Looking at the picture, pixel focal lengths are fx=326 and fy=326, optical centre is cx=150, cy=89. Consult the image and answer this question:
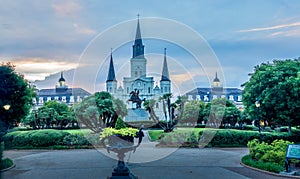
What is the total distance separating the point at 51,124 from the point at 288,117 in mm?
42068

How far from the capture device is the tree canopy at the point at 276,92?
72.8ft

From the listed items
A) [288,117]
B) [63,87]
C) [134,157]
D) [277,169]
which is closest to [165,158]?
[134,157]

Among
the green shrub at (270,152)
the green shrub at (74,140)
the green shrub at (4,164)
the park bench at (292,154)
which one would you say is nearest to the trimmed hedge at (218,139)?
the green shrub at (74,140)

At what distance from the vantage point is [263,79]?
79.3 ft

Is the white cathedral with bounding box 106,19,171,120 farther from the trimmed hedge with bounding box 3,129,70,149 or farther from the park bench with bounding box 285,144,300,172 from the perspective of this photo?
the park bench with bounding box 285,144,300,172

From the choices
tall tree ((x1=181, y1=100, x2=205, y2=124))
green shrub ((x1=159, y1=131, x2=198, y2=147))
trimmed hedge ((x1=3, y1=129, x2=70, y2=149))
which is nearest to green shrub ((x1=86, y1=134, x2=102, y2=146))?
trimmed hedge ((x1=3, y1=129, x2=70, y2=149))

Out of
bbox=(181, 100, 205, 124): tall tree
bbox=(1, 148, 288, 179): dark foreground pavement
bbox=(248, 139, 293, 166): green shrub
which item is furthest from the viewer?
bbox=(181, 100, 205, 124): tall tree

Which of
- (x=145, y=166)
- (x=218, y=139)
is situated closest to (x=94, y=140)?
(x=218, y=139)

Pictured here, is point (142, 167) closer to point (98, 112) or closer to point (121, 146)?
point (121, 146)

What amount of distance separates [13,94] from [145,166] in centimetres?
1362

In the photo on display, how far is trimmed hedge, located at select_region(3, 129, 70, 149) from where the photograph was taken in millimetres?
23125

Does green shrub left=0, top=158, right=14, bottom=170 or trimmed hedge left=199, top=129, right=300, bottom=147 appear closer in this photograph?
green shrub left=0, top=158, right=14, bottom=170

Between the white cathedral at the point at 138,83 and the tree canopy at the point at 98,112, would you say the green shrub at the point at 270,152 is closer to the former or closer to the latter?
the tree canopy at the point at 98,112

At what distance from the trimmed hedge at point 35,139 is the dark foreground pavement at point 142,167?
415 cm
